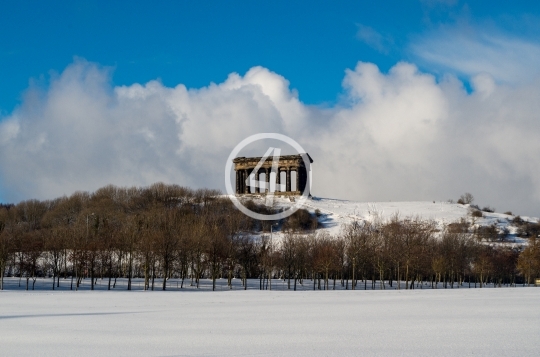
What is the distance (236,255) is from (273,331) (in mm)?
47466

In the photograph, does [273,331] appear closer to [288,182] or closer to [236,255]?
[236,255]

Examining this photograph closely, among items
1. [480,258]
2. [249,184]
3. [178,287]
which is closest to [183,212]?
[249,184]

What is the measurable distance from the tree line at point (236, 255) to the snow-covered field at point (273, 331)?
32346 mm

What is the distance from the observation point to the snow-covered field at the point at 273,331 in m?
16.4

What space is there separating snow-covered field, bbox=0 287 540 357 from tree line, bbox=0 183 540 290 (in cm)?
3235

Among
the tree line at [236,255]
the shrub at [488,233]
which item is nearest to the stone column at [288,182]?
the tree line at [236,255]

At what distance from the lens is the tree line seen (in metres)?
63.5

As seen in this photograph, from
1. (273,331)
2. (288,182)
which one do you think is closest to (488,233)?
(288,182)

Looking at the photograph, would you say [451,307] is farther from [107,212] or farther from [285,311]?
[107,212]

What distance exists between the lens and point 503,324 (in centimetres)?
2230

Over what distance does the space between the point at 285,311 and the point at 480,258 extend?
61501mm

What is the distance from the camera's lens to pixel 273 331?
2047cm

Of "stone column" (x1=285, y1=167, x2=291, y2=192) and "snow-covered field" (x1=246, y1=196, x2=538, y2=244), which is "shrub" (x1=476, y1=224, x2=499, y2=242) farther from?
"stone column" (x1=285, y1=167, x2=291, y2=192)

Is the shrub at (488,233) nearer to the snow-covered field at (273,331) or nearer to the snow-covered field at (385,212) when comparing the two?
the snow-covered field at (385,212)
